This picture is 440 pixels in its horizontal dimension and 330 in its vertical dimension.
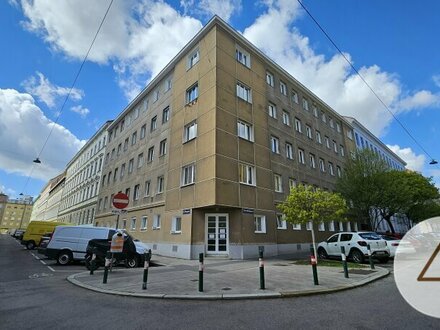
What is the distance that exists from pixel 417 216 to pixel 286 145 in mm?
22396

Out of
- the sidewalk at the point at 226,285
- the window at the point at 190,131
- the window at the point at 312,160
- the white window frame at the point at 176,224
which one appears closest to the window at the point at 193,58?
the window at the point at 190,131

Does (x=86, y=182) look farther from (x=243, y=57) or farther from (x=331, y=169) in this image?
(x=331, y=169)

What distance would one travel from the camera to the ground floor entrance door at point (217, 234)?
55.3ft

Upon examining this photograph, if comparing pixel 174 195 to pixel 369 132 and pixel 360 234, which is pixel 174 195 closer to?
pixel 360 234

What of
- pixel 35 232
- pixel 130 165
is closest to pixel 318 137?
pixel 130 165

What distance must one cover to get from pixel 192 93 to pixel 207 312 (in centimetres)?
1822

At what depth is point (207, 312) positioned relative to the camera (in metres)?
5.65

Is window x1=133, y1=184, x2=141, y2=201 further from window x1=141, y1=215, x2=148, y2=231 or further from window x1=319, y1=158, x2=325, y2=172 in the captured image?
window x1=319, y1=158, x2=325, y2=172

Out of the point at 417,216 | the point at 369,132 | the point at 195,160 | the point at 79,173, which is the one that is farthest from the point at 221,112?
the point at 79,173

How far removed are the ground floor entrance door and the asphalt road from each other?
9.87m

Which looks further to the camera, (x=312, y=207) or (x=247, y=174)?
(x=247, y=174)

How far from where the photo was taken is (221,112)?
59.9 ft

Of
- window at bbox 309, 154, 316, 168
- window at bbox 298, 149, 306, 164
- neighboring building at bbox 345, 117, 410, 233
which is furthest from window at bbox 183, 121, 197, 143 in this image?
neighboring building at bbox 345, 117, 410, 233

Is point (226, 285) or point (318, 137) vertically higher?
point (318, 137)
